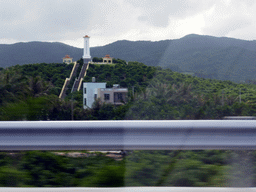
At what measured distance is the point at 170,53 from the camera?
19531mm

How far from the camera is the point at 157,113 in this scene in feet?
19.2

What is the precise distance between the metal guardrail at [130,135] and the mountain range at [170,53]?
16.9 feet

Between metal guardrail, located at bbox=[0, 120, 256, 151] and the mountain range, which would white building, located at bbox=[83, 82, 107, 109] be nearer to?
the mountain range

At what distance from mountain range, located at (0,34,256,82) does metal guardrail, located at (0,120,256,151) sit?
16.9 ft

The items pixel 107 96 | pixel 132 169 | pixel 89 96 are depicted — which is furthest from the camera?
pixel 107 96

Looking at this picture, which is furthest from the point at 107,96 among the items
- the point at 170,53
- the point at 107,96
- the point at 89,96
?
the point at 170,53

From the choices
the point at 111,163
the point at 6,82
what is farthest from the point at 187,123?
the point at 6,82

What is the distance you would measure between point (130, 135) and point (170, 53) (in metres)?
17.4

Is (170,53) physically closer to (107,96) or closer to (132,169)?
(107,96)

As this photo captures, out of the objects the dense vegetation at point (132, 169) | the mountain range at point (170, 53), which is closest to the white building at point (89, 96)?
the mountain range at point (170, 53)

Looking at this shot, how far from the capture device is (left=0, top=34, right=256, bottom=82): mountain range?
1235cm

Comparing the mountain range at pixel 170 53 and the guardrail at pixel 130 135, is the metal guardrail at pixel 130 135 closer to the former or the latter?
the guardrail at pixel 130 135

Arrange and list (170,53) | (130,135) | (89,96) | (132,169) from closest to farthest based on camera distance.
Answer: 1. (130,135)
2. (132,169)
3. (89,96)
4. (170,53)

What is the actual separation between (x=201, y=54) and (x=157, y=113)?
35.6 metres
